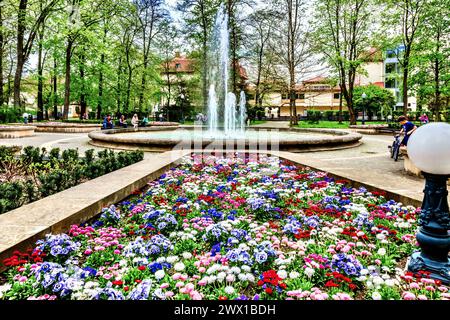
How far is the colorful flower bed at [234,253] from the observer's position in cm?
240

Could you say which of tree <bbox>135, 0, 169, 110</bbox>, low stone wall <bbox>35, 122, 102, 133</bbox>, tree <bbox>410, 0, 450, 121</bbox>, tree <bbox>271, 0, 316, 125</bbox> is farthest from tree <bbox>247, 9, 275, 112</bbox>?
low stone wall <bbox>35, 122, 102, 133</bbox>

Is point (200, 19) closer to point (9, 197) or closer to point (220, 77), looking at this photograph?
point (220, 77)

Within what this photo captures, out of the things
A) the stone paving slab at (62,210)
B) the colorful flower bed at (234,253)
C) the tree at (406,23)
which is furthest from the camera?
the tree at (406,23)

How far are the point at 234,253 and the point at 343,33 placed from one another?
1330 inches

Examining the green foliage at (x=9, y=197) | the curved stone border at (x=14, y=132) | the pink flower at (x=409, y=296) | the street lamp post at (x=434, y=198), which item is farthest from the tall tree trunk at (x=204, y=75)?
the pink flower at (x=409, y=296)

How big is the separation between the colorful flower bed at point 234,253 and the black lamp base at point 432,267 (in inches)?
3.2

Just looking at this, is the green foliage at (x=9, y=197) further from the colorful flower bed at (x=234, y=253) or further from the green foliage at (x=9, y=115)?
the green foliage at (x=9, y=115)

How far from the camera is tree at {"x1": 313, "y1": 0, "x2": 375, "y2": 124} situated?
95.6ft

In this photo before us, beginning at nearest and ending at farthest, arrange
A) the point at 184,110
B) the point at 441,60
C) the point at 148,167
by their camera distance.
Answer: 1. the point at 148,167
2. the point at 441,60
3. the point at 184,110

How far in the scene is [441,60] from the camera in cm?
2370

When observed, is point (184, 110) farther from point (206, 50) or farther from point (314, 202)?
point (314, 202)

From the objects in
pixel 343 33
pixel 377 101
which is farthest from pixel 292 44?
pixel 377 101

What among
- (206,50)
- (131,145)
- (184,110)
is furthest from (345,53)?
(131,145)

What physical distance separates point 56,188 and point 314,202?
432 centimetres
